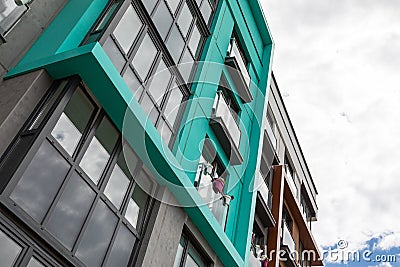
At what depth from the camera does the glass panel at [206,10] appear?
16.8 m

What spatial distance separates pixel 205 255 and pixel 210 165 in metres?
2.90

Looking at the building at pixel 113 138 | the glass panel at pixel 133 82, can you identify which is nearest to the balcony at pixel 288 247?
the building at pixel 113 138

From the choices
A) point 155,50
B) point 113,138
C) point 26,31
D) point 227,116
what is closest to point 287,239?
point 227,116

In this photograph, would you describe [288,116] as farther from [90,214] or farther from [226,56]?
[90,214]

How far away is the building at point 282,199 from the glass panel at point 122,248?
8.21 metres

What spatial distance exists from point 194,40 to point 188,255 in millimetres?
7111

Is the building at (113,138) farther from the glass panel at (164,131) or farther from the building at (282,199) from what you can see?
the building at (282,199)

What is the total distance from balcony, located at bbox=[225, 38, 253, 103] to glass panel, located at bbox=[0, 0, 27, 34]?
9112 millimetres

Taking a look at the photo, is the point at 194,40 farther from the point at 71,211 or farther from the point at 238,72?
the point at 71,211

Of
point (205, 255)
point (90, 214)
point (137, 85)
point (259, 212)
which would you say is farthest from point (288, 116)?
point (90, 214)

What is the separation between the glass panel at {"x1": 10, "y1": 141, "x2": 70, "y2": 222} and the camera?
7.79 m

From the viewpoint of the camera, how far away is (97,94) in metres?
9.94

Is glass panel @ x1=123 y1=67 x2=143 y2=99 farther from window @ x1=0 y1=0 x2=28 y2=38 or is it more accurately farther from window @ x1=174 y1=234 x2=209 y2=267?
window @ x1=174 y1=234 x2=209 y2=267

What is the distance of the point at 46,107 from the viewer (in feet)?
29.3
